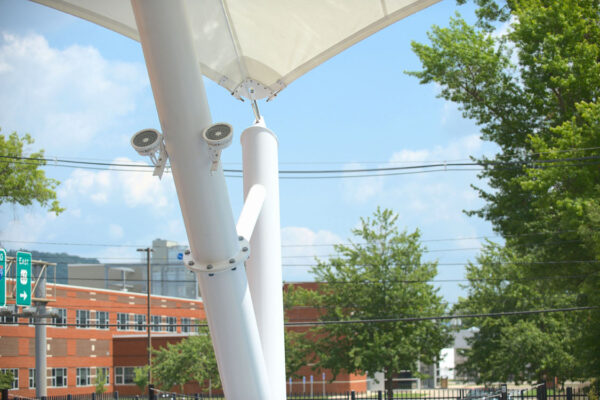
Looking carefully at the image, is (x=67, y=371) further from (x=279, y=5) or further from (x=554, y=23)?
(x=279, y=5)

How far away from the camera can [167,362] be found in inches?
1837

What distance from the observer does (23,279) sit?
33.7 metres

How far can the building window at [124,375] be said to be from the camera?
192 feet

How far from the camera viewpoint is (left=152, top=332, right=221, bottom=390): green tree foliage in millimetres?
45500

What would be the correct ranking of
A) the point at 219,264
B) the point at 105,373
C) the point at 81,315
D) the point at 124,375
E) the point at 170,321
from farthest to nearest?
1. the point at 170,321
2. the point at 124,375
3. the point at 105,373
4. the point at 81,315
5. the point at 219,264

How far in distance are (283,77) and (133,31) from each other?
166cm

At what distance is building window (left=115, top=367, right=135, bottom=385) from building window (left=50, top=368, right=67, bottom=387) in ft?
19.6

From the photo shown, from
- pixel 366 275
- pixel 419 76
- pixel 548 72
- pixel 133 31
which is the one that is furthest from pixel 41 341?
pixel 133 31

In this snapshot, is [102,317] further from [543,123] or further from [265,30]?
[265,30]

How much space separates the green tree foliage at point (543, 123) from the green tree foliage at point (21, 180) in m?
24.1

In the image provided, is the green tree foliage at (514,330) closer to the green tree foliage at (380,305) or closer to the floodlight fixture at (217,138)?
the green tree foliage at (380,305)

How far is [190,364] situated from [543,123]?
3020 centimetres

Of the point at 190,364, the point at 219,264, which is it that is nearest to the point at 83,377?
the point at 190,364

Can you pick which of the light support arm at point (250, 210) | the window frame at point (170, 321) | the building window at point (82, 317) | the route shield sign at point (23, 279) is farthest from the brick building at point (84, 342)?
the light support arm at point (250, 210)
